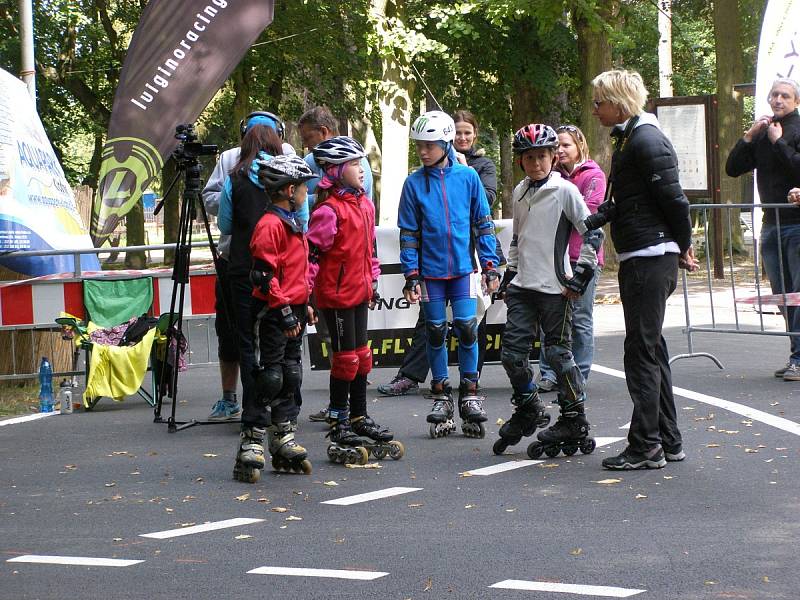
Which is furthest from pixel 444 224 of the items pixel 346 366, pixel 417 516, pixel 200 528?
pixel 200 528

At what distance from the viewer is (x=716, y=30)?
27.1 m

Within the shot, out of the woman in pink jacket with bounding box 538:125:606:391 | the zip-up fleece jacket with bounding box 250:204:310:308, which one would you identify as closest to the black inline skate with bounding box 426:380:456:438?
the woman in pink jacket with bounding box 538:125:606:391

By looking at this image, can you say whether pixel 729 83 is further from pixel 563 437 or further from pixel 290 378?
pixel 290 378

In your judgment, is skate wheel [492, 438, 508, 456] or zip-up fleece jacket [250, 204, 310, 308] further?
skate wheel [492, 438, 508, 456]

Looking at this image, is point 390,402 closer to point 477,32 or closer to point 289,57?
point 477,32

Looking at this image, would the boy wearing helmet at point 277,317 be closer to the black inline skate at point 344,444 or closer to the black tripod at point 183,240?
the black inline skate at point 344,444

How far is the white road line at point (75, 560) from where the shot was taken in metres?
5.48

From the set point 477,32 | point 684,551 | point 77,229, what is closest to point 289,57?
point 477,32

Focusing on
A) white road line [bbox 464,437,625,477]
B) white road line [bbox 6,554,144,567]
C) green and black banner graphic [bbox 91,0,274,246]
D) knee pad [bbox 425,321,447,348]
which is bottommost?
white road line [bbox 6,554,144,567]

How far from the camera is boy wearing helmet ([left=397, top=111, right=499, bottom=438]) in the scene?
338 inches

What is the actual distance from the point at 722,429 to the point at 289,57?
76.4 feet

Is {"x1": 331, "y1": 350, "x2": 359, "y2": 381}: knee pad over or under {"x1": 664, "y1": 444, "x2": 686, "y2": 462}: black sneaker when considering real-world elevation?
over

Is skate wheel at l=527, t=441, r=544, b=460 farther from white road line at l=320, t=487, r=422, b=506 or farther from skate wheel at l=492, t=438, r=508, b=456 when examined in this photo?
white road line at l=320, t=487, r=422, b=506

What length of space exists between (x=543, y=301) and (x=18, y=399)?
5550mm
